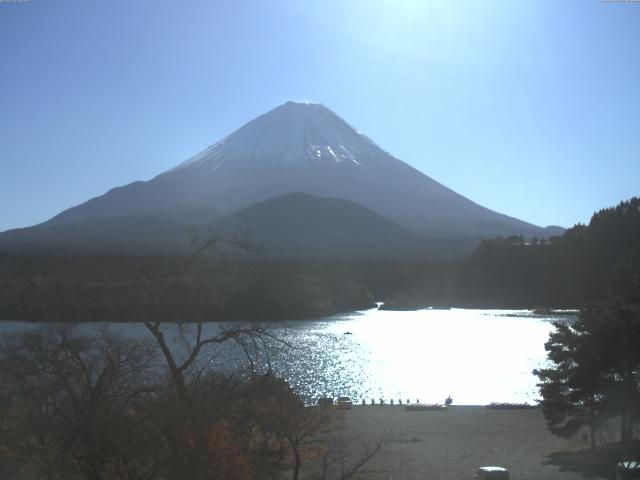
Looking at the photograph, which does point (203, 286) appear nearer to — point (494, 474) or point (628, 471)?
point (494, 474)

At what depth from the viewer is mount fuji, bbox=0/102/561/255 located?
254ft

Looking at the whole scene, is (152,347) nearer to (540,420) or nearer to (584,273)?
(540,420)

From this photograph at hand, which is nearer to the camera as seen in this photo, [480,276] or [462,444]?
[462,444]

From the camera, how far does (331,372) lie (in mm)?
20312

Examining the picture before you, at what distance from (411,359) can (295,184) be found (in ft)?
202

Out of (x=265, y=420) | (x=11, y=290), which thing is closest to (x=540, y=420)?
(x=265, y=420)

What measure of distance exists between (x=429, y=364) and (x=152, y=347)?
64.4ft

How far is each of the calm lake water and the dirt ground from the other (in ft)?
6.34

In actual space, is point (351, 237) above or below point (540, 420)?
above

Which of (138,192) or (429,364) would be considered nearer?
(429,364)

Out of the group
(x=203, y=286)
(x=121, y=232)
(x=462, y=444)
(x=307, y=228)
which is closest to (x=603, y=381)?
(x=462, y=444)

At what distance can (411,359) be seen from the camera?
2414cm

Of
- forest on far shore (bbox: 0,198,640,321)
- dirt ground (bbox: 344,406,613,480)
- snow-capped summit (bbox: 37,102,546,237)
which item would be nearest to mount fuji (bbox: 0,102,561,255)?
snow-capped summit (bbox: 37,102,546,237)

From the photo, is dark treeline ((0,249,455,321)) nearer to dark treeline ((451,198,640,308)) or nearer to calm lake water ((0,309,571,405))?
calm lake water ((0,309,571,405))
